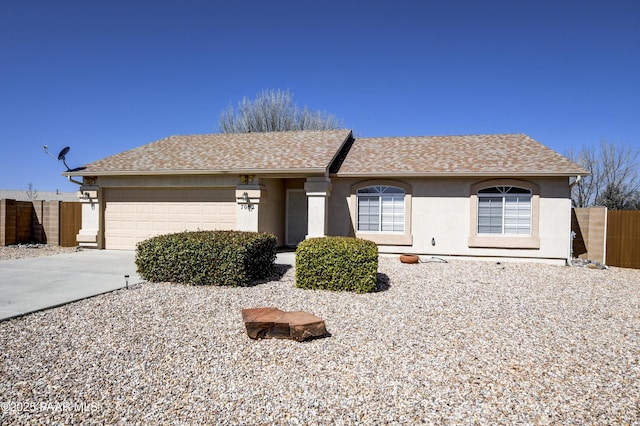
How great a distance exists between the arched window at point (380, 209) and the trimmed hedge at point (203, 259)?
18.1 feet

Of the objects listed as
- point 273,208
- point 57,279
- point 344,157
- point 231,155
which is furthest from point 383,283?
point 231,155

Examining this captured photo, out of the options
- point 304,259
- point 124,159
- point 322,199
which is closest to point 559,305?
point 304,259

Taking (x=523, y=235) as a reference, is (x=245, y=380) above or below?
below

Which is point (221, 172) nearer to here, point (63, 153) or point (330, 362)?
point (63, 153)

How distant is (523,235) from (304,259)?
826cm

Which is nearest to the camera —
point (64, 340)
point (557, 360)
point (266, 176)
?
point (557, 360)

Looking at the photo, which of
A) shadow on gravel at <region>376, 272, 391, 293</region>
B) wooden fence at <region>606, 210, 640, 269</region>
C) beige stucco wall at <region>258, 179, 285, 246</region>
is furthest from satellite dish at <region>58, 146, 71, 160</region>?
wooden fence at <region>606, 210, 640, 269</region>

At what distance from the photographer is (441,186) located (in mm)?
13273

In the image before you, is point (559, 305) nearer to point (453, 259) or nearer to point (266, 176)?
point (453, 259)

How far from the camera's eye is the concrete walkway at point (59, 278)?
690 cm

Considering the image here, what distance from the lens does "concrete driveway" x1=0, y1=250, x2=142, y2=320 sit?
6887mm

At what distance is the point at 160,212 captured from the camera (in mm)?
14445

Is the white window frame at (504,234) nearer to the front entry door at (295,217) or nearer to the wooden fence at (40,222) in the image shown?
the front entry door at (295,217)

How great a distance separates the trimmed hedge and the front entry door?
250 inches
